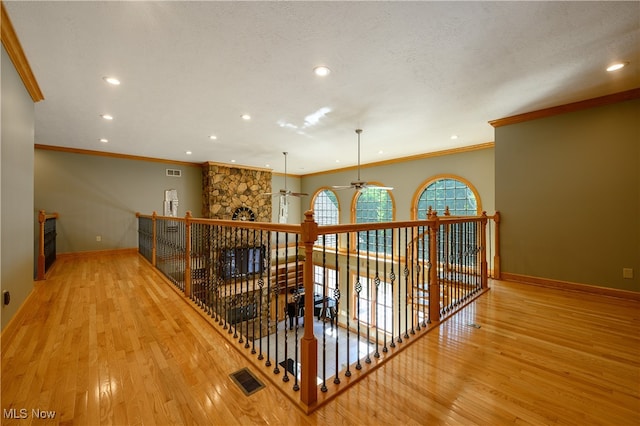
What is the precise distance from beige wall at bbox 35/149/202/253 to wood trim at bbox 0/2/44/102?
3.59 meters

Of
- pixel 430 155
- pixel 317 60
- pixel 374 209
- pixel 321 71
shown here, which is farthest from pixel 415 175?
pixel 317 60

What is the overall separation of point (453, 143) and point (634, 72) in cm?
284

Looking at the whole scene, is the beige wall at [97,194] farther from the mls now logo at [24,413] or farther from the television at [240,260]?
the mls now logo at [24,413]

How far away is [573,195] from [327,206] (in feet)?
22.4

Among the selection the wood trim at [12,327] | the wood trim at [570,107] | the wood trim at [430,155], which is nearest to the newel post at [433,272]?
the wood trim at [570,107]

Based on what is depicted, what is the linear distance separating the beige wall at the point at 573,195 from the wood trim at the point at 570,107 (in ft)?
0.20

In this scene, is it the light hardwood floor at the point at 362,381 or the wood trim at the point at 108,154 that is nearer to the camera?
the light hardwood floor at the point at 362,381

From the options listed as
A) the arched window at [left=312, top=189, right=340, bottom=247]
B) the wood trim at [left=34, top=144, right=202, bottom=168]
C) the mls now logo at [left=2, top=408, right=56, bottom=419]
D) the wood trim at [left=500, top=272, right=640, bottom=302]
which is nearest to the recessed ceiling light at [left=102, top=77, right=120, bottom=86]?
the mls now logo at [left=2, top=408, right=56, bottom=419]

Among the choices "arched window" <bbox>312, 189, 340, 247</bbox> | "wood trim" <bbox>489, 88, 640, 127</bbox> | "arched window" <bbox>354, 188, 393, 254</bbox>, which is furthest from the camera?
"arched window" <bbox>312, 189, 340, 247</bbox>

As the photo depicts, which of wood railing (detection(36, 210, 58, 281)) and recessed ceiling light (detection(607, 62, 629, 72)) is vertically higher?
recessed ceiling light (detection(607, 62, 629, 72))

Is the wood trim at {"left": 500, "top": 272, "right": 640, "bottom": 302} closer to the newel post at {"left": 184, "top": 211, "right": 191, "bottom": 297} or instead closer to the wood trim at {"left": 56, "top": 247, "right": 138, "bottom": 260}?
the newel post at {"left": 184, "top": 211, "right": 191, "bottom": 297}

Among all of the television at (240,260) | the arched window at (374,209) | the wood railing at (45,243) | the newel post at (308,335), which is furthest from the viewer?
the arched window at (374,209)

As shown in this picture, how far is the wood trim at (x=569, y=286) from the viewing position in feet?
10.3

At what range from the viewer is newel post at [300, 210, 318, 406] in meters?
1.49
